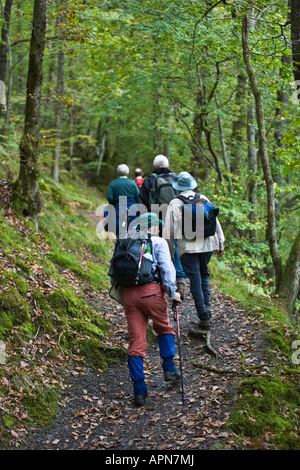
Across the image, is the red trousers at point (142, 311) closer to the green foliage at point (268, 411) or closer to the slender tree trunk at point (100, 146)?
the green foliage at point (268, 411)

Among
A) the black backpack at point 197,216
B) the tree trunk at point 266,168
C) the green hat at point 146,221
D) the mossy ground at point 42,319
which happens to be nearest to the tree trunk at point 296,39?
the tree trunk at point 266,168

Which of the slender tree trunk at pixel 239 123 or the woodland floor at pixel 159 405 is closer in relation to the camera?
the woodland floor at pixel 159 405

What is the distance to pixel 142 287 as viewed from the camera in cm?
546

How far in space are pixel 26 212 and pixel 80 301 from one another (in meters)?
2.68

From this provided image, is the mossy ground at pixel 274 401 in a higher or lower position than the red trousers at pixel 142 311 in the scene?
lower

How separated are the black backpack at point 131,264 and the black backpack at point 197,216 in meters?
1.47

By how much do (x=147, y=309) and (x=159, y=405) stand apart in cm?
127

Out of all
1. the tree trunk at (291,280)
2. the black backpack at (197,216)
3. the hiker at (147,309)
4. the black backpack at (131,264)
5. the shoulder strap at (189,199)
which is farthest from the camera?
the tree trunk at (291,280)

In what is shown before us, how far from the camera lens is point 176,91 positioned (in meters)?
17.3

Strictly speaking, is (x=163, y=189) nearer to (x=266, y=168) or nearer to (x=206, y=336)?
(x=266, y=168)

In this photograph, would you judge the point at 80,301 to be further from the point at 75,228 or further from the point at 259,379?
the point at 75,228

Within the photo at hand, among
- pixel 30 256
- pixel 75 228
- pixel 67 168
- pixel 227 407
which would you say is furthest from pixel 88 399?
pixel 67 168

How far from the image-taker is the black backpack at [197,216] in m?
6.66

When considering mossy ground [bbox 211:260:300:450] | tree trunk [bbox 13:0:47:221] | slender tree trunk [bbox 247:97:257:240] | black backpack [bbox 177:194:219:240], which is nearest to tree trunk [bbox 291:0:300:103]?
black backpack [bbox 177:194:219:240]
